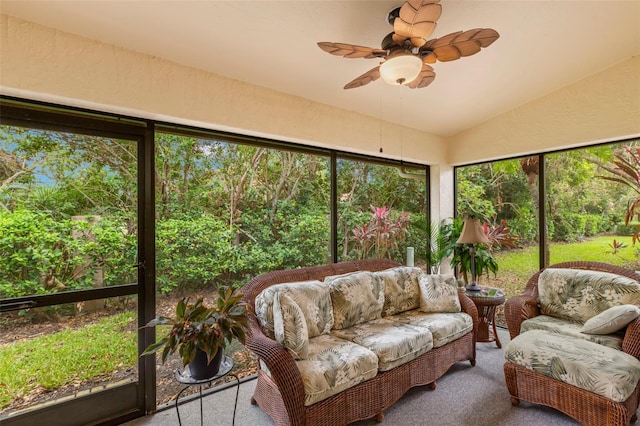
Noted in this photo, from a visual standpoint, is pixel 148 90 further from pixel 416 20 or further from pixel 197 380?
pixel 197 380

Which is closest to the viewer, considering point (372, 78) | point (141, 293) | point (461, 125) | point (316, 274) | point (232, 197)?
point (372, 78)

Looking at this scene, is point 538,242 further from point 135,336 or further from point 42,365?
point 42,365

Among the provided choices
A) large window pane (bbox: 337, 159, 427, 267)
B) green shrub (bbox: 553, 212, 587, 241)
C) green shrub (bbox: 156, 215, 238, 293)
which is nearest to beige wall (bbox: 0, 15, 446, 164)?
large window pane (bbox: 337, 159, 427, 267)

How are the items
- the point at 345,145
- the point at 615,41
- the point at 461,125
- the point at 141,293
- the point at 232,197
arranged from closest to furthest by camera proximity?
the point at 141,293
the point at 615,41
the point at 232,197
the point at 345,145
the point at 461,125

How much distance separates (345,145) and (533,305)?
255 cm

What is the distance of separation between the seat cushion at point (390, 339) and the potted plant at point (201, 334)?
41.6 inches

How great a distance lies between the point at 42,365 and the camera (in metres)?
2.01

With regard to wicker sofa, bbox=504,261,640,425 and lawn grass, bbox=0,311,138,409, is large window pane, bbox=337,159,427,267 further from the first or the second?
lawn grass, bbox=0,311,138,409

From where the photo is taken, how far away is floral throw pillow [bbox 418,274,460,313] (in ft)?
9.73

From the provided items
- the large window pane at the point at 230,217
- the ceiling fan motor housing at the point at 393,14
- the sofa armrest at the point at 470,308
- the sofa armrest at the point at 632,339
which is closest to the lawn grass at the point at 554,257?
the sofa armrest at the point at 632,339

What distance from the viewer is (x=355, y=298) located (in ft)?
8.79

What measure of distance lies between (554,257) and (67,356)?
16.0 feet

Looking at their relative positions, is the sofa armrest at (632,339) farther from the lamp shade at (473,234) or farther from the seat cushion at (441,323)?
the lamp shade at (473,234)

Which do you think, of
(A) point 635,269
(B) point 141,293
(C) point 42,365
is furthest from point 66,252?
(A) point 635,269
